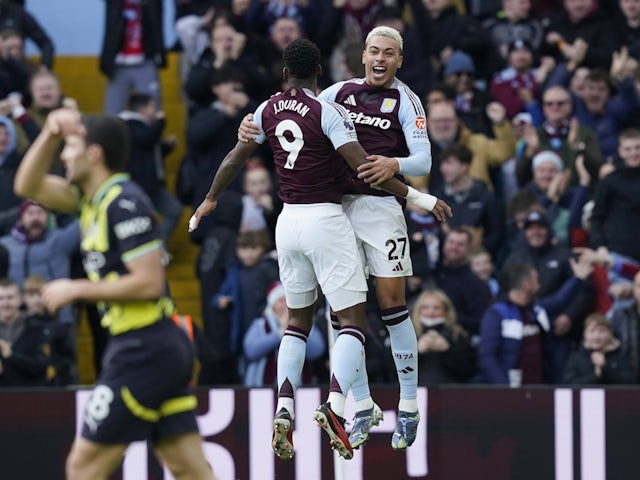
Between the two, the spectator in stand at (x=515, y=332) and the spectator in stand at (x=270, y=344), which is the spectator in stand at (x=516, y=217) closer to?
the spectator in stand at (x=515, y=332)

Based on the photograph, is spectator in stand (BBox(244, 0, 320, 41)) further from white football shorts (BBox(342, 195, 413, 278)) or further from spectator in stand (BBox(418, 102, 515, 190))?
white football shorts (BBox(342, 195, 413, 278))

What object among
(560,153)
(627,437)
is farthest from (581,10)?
(627,437)

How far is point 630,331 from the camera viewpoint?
45.3 ft

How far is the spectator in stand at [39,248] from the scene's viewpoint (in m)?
14.5

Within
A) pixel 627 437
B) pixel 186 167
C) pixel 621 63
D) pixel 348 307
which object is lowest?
pixel 627 437

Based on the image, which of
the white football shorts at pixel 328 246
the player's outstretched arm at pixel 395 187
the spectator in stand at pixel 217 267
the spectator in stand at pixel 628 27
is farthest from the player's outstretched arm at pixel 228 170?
the spectator in stand at pixel 628 27

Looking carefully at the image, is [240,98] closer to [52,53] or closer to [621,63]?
[52,53]

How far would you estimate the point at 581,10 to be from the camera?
56.3ft

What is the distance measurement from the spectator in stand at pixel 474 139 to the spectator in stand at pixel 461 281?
3.19 ft

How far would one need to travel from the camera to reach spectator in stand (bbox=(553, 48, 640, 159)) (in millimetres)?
15883

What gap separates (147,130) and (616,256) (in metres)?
4.55

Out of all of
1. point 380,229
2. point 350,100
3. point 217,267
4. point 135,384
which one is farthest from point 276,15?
point 135,384

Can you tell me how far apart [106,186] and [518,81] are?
29.1 ft

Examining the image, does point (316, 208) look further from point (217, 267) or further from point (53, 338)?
point (217, 267)
